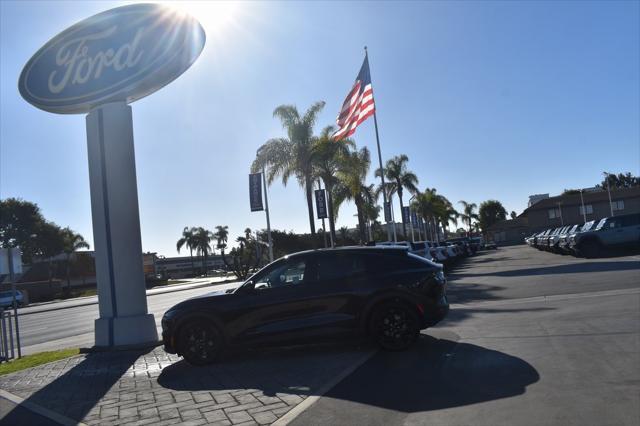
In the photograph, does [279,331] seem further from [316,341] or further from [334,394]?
[334,394]

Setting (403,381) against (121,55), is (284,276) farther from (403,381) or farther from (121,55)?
(121,55)

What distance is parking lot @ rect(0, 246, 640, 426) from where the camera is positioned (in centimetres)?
547

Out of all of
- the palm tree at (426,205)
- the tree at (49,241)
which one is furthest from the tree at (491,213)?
the tree at (49,241)

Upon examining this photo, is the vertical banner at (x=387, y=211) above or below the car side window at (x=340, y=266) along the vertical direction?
above

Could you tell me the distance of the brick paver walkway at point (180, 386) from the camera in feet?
19.7

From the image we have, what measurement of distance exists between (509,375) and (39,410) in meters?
5.54

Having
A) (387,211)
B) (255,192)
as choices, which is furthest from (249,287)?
(387,211)

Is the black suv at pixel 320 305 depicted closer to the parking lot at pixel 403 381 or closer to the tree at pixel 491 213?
the parking lot at pixel 403 381

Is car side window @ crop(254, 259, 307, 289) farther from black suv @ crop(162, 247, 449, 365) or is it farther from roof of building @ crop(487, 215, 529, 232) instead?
roof of building @ crop(487, 215, 529, 232)

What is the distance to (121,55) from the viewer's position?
40.1ft

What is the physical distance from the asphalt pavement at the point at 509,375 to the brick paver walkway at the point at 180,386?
56 centimetres

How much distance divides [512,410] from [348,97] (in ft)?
68.2

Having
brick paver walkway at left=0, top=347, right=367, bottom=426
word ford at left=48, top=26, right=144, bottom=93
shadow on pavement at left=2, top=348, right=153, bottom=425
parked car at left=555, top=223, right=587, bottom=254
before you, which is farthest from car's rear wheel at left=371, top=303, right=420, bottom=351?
parked car at left=555, top=223, right=587, bottom=254

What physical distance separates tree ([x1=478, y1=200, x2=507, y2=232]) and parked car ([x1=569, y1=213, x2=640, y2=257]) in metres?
102
